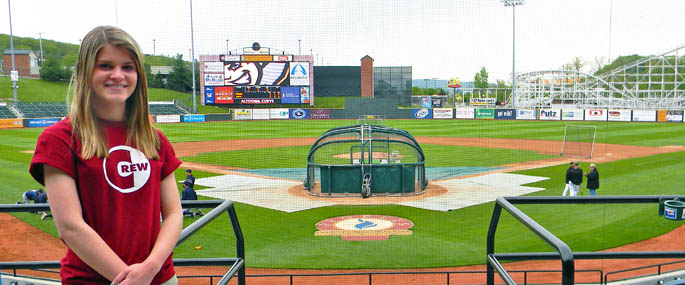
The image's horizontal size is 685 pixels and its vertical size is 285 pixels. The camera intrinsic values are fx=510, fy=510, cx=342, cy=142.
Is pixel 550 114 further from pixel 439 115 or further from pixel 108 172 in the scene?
pixel 108 172

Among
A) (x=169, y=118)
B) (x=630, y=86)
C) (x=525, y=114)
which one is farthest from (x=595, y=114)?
(x=169, y=118)

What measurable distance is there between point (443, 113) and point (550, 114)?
Result: 317 inches

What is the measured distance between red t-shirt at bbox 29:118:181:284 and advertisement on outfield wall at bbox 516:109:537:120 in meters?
40.4

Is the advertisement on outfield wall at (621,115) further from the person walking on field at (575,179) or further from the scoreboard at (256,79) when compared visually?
the person walking on field at (575,179)

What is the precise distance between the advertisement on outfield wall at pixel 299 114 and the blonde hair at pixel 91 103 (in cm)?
3981

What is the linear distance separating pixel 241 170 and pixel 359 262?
9.19 metres

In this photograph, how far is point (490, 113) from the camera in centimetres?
3978

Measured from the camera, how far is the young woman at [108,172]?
4.16 feet

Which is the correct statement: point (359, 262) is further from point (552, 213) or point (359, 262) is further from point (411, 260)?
point (552, 213)

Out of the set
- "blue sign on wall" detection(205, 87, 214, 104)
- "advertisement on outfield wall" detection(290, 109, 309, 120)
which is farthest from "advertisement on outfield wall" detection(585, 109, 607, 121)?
"blue sign on wall" detection(205, 87, 214, 104)

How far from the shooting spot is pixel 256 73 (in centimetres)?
3189

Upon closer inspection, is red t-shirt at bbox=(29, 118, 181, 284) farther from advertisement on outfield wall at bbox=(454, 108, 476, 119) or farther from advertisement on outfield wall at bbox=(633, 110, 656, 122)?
advertisement on outfield wall at bbox=(454, 108, 476, 119)

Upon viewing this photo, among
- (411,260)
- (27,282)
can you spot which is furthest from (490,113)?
(27,282)

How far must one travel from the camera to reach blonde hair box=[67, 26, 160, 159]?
132cm
